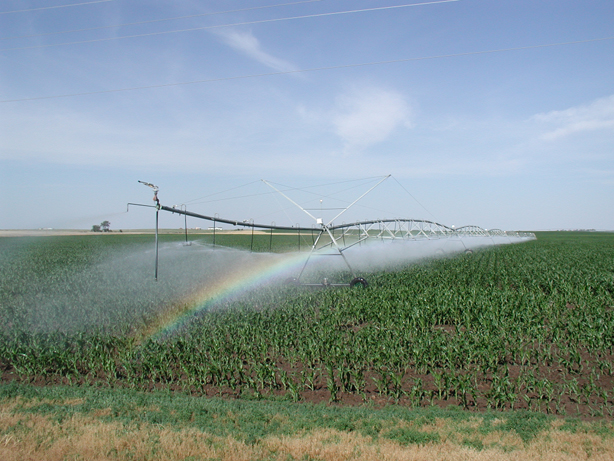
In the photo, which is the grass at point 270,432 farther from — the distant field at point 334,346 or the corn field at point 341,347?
the corn field at point 341,347

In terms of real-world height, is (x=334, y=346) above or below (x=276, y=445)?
above

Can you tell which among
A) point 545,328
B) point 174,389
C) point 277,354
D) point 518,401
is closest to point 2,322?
point 174,389

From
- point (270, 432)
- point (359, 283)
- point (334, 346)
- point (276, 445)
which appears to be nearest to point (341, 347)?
point (334, 346)

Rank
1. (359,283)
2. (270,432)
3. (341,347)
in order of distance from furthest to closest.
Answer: (359,283) < (341,347) < (270,432)

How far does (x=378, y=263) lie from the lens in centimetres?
3103

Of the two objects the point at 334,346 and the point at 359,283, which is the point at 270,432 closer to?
the point at 334,346

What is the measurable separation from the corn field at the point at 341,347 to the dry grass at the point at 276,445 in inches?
56.6

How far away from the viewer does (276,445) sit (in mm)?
5605

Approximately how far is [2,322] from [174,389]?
7634 millimetres

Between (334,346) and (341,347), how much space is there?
15cm

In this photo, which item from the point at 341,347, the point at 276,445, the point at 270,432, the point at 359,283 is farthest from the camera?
the point at 359,283

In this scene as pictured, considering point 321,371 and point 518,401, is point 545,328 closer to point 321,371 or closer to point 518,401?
point 518,401

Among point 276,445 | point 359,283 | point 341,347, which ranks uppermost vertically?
point 359,283

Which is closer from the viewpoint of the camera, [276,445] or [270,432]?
[276,445]
